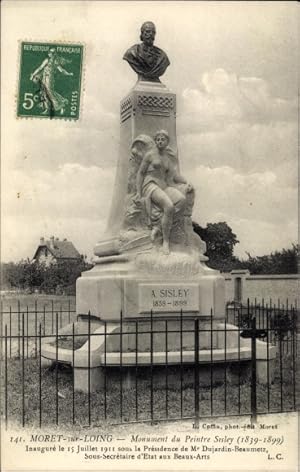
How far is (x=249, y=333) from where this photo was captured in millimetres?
7062

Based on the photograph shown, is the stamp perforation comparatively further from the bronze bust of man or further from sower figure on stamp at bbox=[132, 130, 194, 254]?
the bronze bust of man

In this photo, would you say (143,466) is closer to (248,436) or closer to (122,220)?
(248,436)

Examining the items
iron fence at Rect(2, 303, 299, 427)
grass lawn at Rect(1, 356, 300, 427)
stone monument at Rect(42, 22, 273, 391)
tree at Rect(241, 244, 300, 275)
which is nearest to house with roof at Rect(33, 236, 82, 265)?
tree at Rect(241, 244, 300, 275)

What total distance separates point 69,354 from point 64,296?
12.5 m

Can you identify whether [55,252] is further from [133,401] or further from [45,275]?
[133,401]

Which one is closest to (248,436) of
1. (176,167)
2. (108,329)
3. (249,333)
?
(249,333)

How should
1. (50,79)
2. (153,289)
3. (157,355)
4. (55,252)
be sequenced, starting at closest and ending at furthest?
(50,79) → (157,355) → (153,289) → (55,252)

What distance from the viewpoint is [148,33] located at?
9305 millimetres

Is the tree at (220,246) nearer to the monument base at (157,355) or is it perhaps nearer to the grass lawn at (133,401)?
the monument base at (157,355)

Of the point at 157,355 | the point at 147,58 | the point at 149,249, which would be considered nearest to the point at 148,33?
the point at 147,58

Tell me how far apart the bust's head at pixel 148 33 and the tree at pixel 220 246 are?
65.3ft

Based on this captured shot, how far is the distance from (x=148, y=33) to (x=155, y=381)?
17.4 ft

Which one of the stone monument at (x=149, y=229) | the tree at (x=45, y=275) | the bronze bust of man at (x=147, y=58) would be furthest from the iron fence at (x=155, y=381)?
the tree at (x=45, y=275)

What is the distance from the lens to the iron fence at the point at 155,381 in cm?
706
